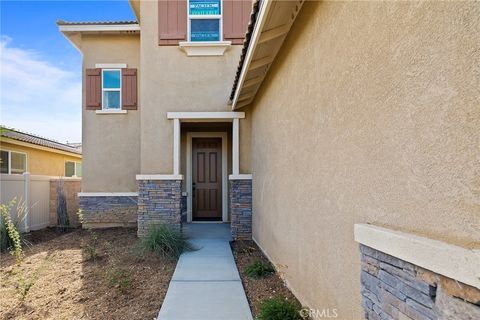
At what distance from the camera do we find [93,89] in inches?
404

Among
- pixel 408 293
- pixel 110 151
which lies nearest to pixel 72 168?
pixel 110 151

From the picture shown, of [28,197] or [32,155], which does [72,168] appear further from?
[28,197]

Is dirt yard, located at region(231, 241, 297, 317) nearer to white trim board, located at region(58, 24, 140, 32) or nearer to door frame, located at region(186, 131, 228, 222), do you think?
door frame, located at region(186, 131, 228, 222)

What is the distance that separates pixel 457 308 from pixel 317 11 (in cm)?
298

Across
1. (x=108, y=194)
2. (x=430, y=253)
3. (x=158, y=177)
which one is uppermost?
(x=158, y=177)

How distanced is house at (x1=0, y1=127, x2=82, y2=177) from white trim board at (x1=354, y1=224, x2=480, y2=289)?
11.3 m

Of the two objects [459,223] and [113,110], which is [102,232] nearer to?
[113,110]

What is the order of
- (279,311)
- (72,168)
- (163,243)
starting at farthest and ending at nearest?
(72,168) → (163,243) → (279,311)

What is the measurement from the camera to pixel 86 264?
6684mm

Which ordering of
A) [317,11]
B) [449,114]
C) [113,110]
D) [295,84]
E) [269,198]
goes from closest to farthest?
[449,114] → [317,11] → [295,84] → [269,198] → [113,110]

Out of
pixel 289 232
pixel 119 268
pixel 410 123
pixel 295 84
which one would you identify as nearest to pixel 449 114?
Answer: pixel 410 123

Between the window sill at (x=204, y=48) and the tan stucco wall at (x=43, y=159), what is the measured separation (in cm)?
802

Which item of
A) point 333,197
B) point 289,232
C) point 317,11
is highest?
point 317,11

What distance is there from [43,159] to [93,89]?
6.19 m
